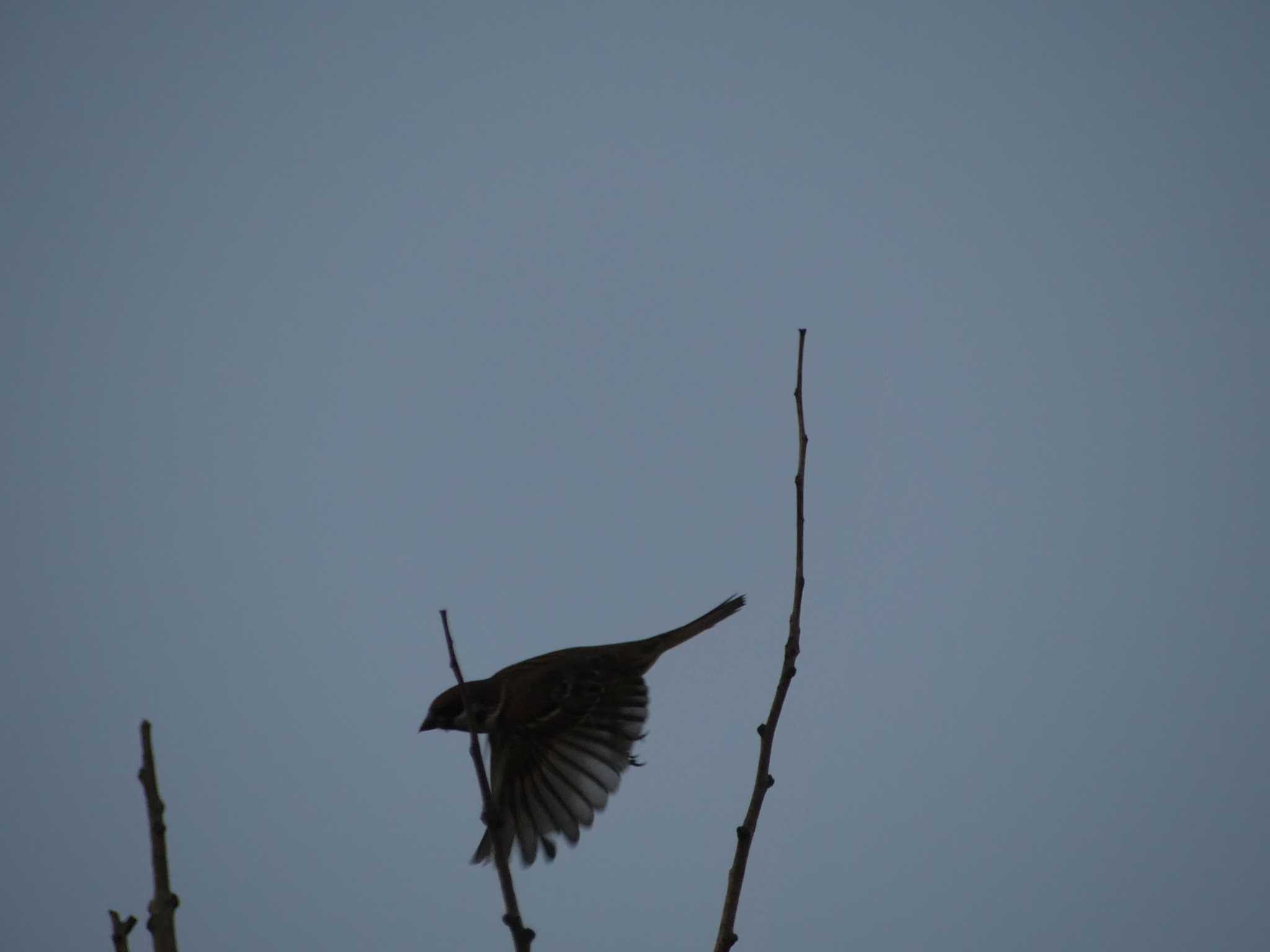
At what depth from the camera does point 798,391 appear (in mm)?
2805

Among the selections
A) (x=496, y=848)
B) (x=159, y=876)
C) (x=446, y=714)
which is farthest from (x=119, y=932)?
(x=446, y=714)

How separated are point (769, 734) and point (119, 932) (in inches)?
52.8

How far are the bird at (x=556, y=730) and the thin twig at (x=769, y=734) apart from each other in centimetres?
189

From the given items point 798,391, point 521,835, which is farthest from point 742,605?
point 798,391

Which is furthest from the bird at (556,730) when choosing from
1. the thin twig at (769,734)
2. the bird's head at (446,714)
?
the thin twig at (769,734)

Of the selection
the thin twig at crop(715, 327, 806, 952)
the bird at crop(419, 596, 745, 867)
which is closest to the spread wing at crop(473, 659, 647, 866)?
the bird at crop(419, 596, 745, 867)

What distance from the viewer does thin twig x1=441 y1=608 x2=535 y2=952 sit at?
189 centimetres

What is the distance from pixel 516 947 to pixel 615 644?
3671 mm

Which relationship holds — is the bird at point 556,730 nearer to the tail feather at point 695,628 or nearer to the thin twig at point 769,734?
the tail feather at point 695,628

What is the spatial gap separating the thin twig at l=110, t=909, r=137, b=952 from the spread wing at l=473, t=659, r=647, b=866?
2.38m

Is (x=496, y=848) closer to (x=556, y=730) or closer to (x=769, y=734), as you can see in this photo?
(x=769, y=734)

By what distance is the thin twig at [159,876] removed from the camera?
188 cm

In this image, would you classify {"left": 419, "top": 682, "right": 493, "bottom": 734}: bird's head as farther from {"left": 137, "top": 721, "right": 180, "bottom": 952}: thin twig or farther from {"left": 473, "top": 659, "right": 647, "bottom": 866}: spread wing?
{"left": 137, "top": 721, "right": 180, "bottom": 952}: thin twig

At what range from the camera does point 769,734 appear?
244cm
